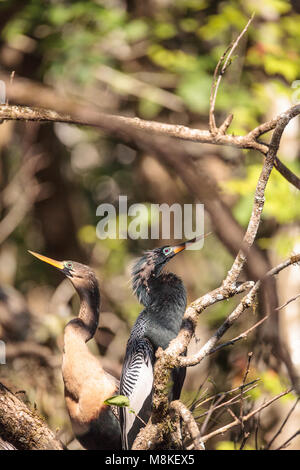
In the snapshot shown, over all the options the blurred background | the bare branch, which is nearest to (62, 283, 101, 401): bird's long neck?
the bare branch

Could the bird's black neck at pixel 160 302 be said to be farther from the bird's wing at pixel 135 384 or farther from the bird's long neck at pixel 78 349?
the bird's long neck at pixel 78 349

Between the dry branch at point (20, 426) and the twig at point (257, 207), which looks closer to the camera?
the twig at point (257, 207)

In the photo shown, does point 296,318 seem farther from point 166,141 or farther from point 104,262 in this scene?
point 166,141

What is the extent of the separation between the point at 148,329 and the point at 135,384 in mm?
133

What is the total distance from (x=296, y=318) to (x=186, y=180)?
160 cm

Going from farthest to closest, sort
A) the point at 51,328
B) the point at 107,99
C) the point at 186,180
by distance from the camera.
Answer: the point at 107,99
the point at 51,328
the point at 186,180

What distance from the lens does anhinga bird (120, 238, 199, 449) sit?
1.18 meters

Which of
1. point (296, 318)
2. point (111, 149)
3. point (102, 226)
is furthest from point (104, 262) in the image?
point (111, 149)

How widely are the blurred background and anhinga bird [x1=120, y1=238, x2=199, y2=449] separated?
0.69 m

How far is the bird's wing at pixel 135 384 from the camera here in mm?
1188

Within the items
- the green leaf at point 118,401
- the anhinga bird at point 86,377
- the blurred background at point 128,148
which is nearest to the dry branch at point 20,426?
the anhinga bird at point 86,377

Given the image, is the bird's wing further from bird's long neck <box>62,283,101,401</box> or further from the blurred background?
the blurred background

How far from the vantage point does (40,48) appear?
170 inches

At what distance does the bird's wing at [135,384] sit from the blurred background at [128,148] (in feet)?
2.24
